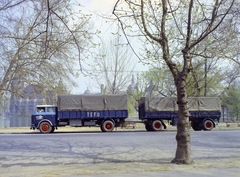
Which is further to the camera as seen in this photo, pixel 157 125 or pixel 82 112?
pixel 157 125

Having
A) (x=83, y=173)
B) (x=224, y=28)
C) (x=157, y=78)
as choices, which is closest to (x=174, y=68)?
A: (x=224, y=28)

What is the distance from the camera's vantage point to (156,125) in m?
32.3

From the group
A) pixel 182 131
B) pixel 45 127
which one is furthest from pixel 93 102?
pixel 182 131

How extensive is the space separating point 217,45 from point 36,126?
20.7 m

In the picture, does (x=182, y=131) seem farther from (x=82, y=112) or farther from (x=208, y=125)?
(x=208, y=125)

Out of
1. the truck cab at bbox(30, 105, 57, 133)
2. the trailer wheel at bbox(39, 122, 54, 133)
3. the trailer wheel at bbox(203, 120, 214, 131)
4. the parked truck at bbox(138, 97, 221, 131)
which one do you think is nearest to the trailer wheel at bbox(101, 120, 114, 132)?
the parked truck at bbox(138, 97, 221, 131)

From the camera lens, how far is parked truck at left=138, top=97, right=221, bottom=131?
32406 mm

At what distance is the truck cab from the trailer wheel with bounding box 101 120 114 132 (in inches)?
165

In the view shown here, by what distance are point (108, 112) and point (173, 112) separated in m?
5.95

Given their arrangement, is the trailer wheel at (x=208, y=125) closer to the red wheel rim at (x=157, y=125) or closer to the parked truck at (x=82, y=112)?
the red wheel rim at (x=157, y=125)

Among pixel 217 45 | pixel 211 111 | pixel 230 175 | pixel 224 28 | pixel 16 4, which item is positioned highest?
pixel 16 4

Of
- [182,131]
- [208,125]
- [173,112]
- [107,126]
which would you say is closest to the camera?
[182,131]

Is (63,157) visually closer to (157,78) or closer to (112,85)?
(112,85)

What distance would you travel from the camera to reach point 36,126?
3059 centimetres
